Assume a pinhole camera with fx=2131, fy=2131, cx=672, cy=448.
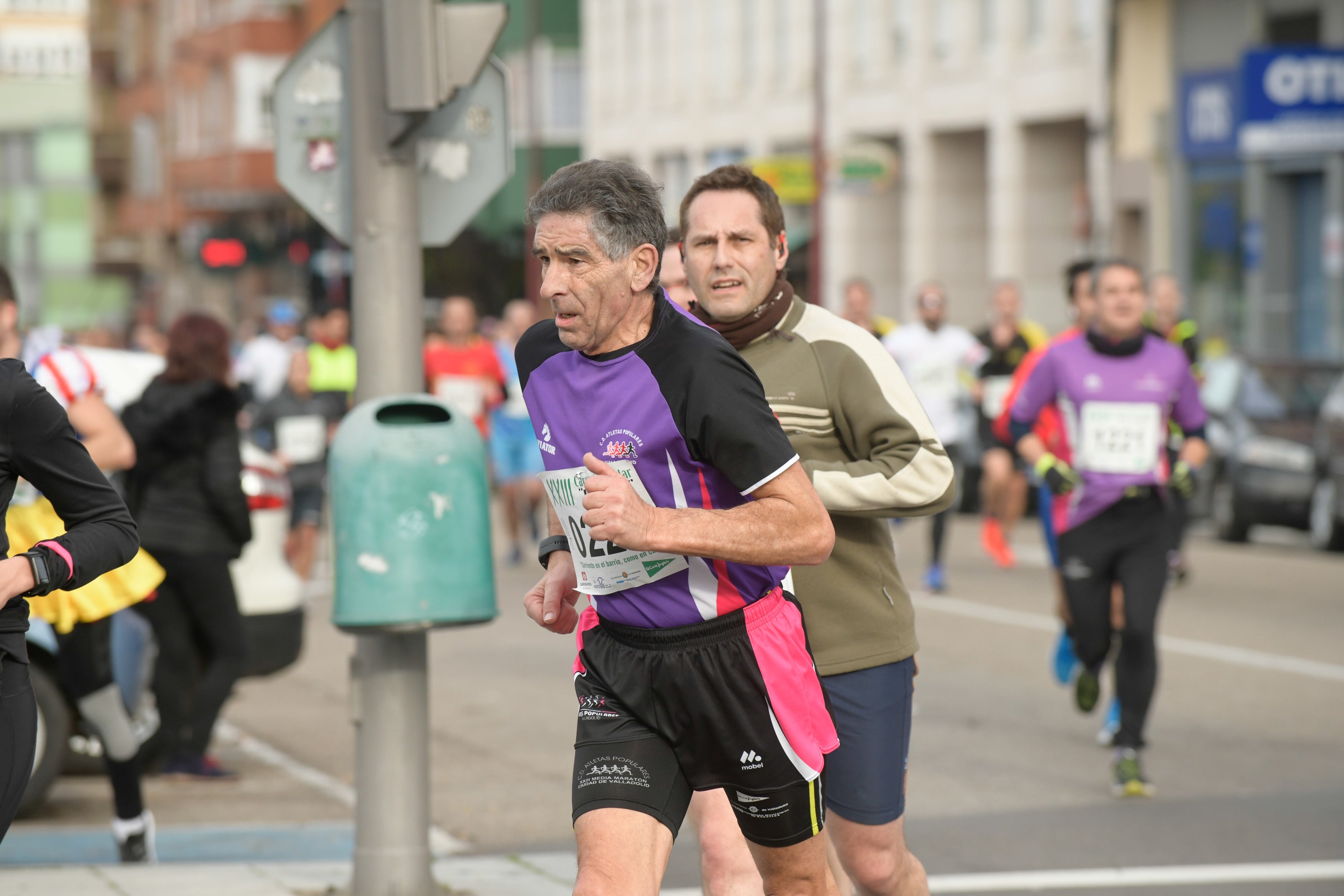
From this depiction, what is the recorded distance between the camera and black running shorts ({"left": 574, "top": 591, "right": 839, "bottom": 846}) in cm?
426

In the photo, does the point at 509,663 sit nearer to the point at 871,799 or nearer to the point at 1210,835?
the point at 1210,835

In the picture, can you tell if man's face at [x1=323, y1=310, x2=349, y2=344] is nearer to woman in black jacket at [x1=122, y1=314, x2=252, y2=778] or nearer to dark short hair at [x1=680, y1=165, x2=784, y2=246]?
woman in black jacket at [x1=122, y1=314, x2=252, y2=778]

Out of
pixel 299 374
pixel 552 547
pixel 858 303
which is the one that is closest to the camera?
pixel 552 547

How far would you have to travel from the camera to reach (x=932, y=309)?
16.8 meters

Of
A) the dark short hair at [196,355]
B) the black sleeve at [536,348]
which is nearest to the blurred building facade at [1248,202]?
the dark short hair at [196,355]

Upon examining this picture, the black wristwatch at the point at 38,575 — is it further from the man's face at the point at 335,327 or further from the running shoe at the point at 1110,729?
the man's face at the point at 335,327

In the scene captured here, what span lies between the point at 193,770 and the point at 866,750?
4.60 meters

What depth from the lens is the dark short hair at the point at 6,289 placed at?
5.59 metres

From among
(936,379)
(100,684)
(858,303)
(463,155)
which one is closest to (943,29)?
(936,379)

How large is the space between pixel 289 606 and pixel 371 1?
4.07 metres

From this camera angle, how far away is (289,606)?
31.9 ft

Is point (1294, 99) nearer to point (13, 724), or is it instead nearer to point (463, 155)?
point (463, 155)

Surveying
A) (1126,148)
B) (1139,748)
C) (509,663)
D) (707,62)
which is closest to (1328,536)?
(509,663)

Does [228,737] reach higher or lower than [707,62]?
lower
